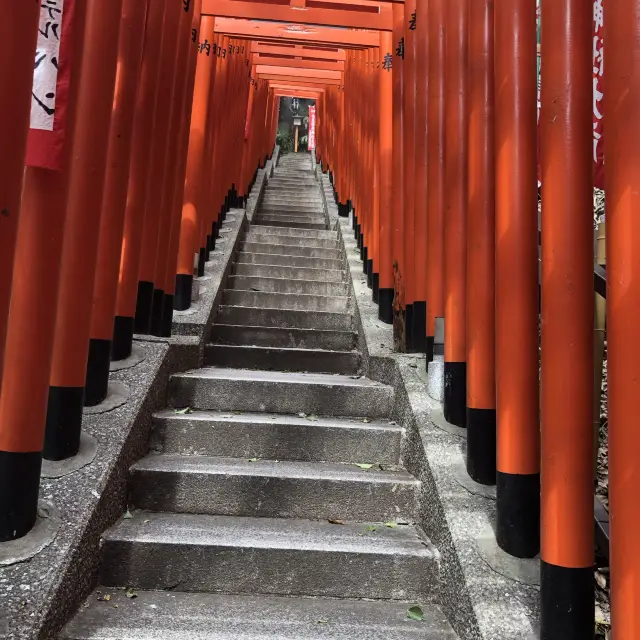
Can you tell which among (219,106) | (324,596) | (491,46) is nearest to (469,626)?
(324,596)

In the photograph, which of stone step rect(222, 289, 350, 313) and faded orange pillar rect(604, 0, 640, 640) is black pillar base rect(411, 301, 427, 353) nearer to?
stone step rect(222, 289, 350, 313)

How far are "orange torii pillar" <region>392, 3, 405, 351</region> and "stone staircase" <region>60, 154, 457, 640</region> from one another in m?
0.57

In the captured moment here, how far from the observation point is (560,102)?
146 cm

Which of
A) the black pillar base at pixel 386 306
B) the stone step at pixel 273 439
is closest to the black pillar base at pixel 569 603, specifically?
the stone step at pixel 273 439

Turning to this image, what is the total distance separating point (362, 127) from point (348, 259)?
5.62ft

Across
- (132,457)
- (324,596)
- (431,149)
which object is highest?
(431,149)

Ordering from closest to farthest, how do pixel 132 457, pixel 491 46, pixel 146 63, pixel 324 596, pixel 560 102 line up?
pixel 560 102, pixel 324 596, pixel 491 46, pixel 132 457, pixel 146 63

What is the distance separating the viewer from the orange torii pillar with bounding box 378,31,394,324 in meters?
3.92

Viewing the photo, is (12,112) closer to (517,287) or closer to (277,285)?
(517,287)

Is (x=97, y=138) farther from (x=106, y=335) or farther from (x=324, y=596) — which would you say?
(x=324, y=596)

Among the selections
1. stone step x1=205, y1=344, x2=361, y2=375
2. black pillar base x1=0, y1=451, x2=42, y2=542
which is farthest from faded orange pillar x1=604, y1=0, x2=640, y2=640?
stone step x1=205, y1=344, x2=361, y2=375

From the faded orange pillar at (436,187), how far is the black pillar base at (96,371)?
1628 millimetres

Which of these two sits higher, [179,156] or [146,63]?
[146,63]

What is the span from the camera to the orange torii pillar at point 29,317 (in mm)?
1606
